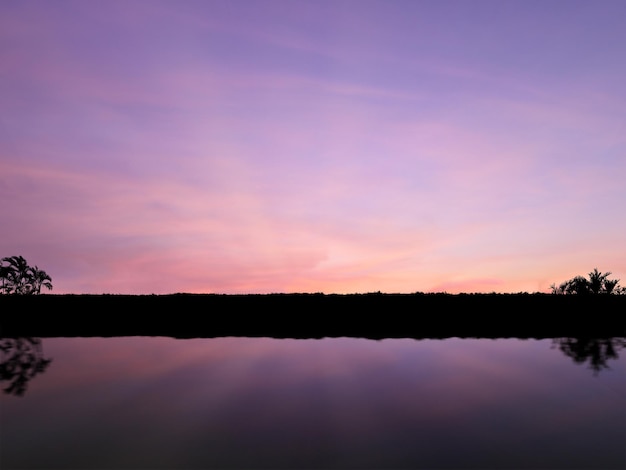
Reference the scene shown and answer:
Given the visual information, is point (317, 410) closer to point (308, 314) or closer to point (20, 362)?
point (20, 362)

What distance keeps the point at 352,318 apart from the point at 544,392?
13461mm

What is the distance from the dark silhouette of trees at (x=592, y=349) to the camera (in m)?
14.6

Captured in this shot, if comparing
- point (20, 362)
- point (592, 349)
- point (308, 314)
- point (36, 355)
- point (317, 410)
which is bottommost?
point (317, 410)

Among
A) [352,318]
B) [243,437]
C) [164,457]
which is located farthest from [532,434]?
[352,318]

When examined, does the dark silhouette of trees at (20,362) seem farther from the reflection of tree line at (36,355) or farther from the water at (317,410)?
the water at (317,410)

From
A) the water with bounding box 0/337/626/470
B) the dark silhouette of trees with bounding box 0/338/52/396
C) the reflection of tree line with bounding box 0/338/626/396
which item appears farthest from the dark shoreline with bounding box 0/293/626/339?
the water with bounding box 0/337/626/470

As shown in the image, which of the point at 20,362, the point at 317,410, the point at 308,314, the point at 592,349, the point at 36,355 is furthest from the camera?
the point at 308,314

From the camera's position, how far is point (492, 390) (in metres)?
11.5

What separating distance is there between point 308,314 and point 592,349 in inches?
527

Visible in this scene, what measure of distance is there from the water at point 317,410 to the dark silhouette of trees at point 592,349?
16 centimetres

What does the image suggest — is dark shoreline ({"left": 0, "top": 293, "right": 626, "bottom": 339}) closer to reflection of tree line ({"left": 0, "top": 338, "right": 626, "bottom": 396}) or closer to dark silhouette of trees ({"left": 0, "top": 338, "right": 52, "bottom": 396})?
dark silhouette of trees ({"left": 0, "top": 338, "right": 52, "bottom": 396})

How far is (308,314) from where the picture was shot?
81.1ft

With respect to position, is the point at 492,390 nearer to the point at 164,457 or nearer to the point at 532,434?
the point at 532,434

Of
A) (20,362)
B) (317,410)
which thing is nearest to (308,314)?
(20,362)
